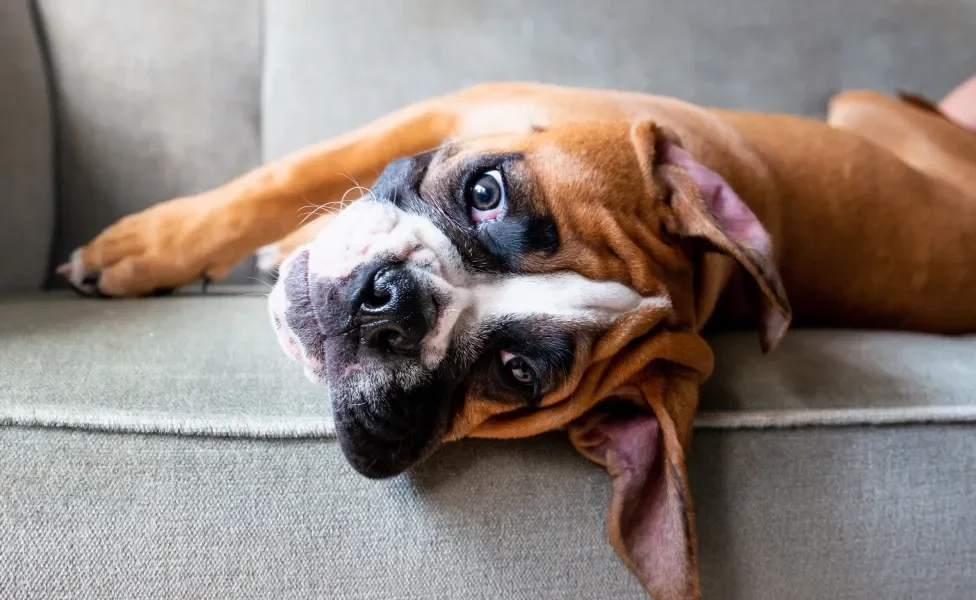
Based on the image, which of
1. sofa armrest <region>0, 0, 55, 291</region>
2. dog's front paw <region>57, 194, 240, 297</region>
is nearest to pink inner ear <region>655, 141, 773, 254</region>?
dog's front paw <region>57, 194, 240, 297</region>

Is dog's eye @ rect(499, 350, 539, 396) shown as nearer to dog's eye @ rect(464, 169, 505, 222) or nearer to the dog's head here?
the dog's head

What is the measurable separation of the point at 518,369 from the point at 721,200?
64 cm

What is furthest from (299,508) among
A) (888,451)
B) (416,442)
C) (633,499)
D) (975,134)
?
(975,134)

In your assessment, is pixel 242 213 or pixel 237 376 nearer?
pixel 237 376

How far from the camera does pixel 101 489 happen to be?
1.29 m

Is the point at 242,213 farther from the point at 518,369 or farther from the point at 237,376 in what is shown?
the point at 518,369

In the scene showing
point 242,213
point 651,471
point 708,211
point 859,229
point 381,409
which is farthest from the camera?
point 859,229

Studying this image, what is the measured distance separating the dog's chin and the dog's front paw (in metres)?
0.80

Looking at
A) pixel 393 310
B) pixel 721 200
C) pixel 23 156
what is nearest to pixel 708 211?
pixel 721 200

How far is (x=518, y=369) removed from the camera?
153 cm

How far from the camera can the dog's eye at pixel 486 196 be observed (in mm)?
1558

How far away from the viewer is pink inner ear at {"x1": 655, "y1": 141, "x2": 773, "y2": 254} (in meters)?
1.62

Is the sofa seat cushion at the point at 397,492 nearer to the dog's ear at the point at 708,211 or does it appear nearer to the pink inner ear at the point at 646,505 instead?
the pink inner ear at the point at 646,505

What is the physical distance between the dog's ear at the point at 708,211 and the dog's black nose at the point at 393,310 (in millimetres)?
614
